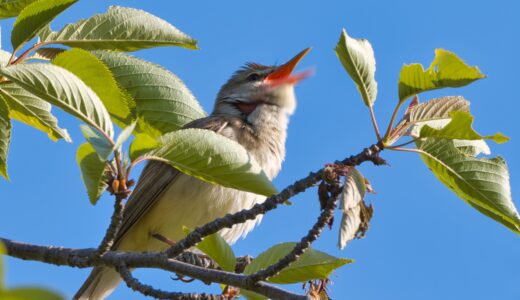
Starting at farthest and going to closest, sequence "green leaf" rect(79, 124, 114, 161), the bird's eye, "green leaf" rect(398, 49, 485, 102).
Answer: the bird's eye, "green leaf" rect(398, 49, 485, 102), "green leaf" rect(79, 124, 114, 161)

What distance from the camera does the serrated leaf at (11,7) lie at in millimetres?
2994

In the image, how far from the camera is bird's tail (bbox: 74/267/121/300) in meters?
5.52

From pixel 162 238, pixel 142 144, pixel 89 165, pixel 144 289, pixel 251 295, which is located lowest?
pixel 144 289

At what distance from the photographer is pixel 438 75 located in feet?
8.10

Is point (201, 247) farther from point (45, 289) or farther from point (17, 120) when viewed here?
point (45, 289)

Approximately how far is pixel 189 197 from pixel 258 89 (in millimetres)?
2026

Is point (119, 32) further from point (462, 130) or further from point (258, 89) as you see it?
point (258, 89)

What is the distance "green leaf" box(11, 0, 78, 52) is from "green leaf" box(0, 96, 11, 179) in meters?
0.45

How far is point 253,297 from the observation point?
3.18 metres

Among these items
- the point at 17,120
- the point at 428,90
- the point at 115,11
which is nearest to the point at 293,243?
the point at 428,90

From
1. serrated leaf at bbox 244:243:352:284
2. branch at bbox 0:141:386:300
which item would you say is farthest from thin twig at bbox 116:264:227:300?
serrated leaf at bbox 244:243:352:284

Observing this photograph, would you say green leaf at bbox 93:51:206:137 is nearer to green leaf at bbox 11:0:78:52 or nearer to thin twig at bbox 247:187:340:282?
green leaf at bbox 11:0:78:52

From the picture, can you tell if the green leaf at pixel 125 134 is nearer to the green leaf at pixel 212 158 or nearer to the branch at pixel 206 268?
the green leaf at pixel 212 158

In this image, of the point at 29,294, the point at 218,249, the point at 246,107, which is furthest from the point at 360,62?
the point at 246,107
